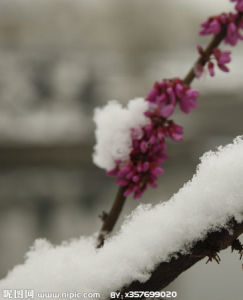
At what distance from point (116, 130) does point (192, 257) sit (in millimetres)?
323

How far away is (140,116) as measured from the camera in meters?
0.68

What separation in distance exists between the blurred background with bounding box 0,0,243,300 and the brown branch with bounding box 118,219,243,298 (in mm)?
3106

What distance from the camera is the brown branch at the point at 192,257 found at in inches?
14.8

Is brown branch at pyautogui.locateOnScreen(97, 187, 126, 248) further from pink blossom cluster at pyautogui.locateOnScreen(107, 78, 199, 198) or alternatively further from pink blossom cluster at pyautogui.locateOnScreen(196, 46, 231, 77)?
pink blossom cluster at pyautogui.locateOnScreen(196, 46, 231, 77)

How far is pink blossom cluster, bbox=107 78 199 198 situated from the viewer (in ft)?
2.08

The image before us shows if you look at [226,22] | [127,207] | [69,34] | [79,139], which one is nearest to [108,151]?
[226,22]

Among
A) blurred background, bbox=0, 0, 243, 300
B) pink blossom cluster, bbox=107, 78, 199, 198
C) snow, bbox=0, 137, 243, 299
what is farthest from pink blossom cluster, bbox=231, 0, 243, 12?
blurred background, bbox=0, 0, 243, 300

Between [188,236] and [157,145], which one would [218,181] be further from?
[157,145]

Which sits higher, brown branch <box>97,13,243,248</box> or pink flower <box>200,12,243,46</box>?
pink flower <box>200,12,243,46</box>

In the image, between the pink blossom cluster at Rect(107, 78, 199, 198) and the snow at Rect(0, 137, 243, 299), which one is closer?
the snow at Rect(0, 137, 243, 299)

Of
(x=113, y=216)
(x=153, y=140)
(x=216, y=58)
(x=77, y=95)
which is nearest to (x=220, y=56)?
(x=216, y=58)

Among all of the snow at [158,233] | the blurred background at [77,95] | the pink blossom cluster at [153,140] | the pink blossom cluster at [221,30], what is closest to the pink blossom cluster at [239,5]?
the pink blossom cluster at [221,30]

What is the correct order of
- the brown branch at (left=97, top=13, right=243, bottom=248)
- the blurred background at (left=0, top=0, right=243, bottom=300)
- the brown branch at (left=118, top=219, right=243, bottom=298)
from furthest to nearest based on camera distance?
the blurred background at (left=0, top=0, right=243, bottom=300) < the brown branch at (left=97, top=13, right=243, bottom=248) < the brown branch at (left=118, top=219, right=243, bottom=298)

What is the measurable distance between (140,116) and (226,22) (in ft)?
0.59
